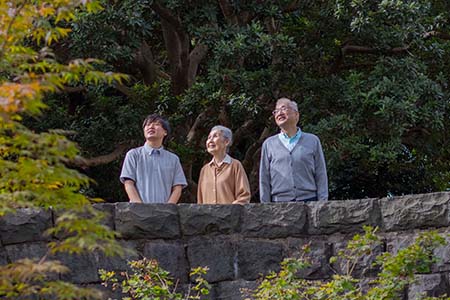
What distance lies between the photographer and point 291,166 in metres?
7.31

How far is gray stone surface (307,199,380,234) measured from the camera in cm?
687

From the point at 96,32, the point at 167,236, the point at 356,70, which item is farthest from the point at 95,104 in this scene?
the point at 167,236

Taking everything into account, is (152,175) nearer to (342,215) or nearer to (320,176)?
(320,176)

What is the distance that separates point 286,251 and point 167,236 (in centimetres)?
72

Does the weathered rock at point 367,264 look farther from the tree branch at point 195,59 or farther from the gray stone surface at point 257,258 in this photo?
the tree branch at point 195,59

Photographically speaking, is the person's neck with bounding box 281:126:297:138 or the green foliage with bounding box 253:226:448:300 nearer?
the green foliage with bounding box 253:226:448:300

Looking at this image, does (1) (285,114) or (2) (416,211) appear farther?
(1) (285,114)

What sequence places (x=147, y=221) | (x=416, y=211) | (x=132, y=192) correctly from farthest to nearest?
1. (x=132, y=192)
2. (x=147, y=221)
3. (x=416, y=211)

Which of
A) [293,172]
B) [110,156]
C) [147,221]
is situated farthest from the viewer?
[110,156]

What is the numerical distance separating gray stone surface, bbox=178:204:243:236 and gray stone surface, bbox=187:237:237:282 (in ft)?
0.22

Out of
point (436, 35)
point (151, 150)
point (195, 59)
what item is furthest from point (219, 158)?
point (436, 35)

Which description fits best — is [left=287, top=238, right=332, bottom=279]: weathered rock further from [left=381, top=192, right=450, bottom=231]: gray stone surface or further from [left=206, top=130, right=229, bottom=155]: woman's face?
[left=206, top=130, right=229, bottom=155]: woman's face

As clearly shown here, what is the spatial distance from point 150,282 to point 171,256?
457mm

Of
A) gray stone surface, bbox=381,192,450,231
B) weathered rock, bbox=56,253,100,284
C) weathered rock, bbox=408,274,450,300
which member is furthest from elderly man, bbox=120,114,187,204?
weathered rock, bbox=408,274,450,300
